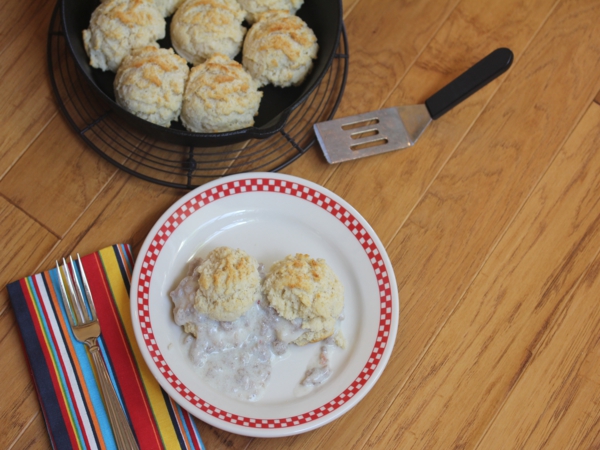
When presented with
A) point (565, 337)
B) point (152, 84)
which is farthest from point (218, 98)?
point (565, 337)

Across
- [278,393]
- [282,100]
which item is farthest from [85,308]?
[282,100]

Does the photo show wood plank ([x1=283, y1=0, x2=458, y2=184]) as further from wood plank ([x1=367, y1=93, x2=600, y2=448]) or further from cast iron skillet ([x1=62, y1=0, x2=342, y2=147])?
wood plank ([x1=367, y1=93, x2=600, y2=448])

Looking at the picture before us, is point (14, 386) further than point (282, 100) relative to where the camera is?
No

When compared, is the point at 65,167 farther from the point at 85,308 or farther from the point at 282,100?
the point at 282,100

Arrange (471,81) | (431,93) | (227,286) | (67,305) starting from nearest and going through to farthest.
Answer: (227,286)
(67,305)
(471,81)
(431,93)

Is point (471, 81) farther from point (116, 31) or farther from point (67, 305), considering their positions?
point (67, 305)

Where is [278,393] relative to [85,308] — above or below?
below

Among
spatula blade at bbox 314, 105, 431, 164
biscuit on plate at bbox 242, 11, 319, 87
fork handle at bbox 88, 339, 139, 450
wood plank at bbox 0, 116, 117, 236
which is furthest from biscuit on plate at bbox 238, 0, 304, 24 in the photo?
fork handle at bbox 88, 339, 139, 450

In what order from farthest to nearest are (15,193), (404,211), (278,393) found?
(404,211), (15,193), (278,393)
